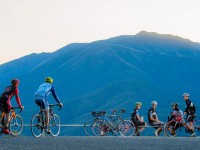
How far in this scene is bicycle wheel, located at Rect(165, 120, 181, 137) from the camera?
18609 mm

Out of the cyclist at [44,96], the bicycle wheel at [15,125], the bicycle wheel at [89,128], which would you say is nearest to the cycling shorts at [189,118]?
the bicycle wheel at [89,128]

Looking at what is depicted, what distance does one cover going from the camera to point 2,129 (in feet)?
44.1

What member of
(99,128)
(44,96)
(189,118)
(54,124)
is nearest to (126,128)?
(99,128)

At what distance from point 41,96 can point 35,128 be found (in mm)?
Result: 1045

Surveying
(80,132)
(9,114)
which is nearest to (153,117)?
(9,114)

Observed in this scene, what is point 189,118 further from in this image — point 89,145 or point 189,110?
point 89,145

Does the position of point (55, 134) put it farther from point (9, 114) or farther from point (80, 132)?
point (80, 132)

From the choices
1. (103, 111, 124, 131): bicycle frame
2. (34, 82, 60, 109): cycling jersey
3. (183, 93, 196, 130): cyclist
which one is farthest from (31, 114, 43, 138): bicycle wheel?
(183, 93, 196, 130): cyclist

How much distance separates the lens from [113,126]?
17.9 m

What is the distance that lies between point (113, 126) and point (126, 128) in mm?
522

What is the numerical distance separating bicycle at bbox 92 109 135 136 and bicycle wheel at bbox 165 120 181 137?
65.6 inches

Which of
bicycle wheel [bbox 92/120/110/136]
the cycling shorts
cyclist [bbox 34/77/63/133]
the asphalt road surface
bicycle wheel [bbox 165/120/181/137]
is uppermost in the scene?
cyclist [bbox 34/77/63/133]

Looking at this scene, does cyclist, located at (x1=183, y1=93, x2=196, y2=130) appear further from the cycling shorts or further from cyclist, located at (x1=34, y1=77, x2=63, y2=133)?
cyclist, located at (x1=34, y1=77, x2=63, y2=133)

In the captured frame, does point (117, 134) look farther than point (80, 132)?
No
